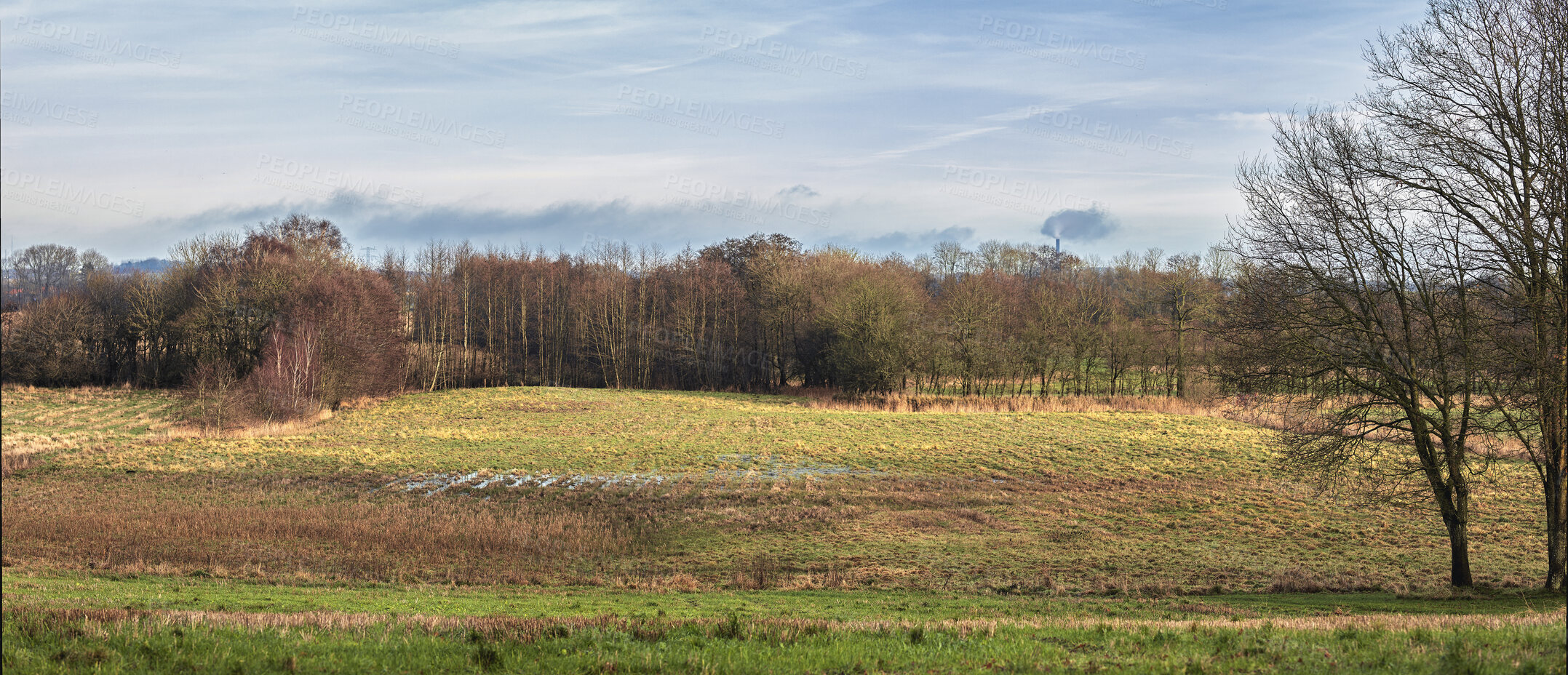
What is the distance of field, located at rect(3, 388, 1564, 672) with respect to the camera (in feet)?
27.3

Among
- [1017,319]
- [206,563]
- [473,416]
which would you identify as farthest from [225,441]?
[1017,319]

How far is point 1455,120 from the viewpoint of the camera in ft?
54.8

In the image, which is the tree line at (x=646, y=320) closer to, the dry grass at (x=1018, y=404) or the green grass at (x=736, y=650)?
the dry grass at (x=1018, y=404)

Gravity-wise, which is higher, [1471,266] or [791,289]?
[791,289]

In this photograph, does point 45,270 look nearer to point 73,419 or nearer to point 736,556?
point 73,419

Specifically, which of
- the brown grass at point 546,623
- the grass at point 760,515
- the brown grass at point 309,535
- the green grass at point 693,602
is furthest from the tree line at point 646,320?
the brown grass at point 546,623

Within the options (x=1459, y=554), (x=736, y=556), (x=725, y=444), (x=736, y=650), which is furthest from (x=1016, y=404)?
(x=736, y=650)

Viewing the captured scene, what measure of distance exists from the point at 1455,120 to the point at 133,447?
49088 mm

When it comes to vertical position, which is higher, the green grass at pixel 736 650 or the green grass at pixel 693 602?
the green grass at pixel 736 650

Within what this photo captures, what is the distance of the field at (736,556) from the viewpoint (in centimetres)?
834

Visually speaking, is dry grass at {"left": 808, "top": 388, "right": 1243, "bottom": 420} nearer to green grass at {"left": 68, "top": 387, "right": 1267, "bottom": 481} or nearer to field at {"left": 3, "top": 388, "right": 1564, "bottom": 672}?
green grass at {"left": 68, "top": 387, "right": 1267, "bottom": 481}

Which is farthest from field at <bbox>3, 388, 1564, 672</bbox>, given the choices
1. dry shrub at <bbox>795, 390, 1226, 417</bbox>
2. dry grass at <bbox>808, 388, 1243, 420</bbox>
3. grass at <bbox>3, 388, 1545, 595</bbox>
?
dry shrub at <bbox>795, 390, 1226, 417</bbox>

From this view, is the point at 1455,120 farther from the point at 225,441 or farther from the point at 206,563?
the point at 225,441

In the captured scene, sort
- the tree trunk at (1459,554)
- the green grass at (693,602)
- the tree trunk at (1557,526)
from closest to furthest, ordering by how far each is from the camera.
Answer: the green grass at (693,602), the tree trunk at (1557,526), the tree trunk at (1459,554)
